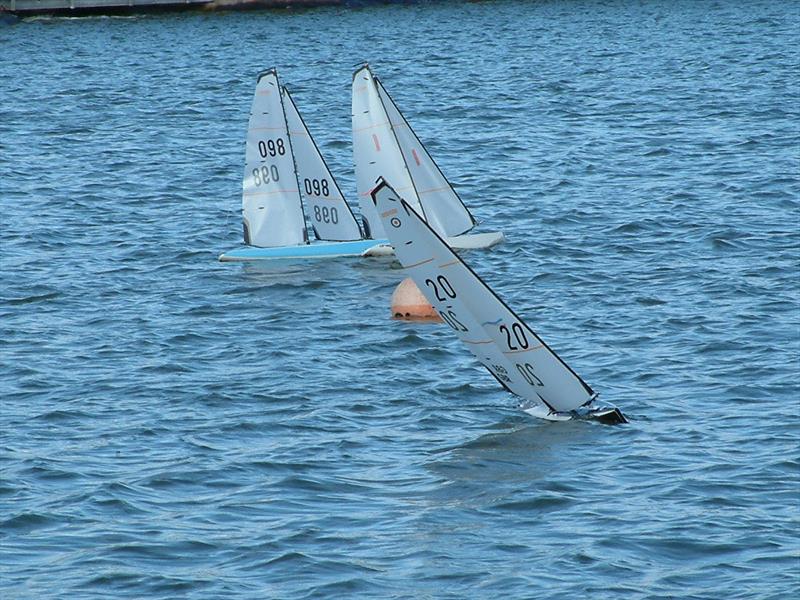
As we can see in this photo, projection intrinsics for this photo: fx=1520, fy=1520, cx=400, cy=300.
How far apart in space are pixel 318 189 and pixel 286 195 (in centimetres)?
66

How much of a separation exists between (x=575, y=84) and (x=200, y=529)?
146ft

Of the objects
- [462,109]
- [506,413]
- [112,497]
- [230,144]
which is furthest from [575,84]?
[112,497]

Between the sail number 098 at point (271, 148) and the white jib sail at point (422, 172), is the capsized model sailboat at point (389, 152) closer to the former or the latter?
the white jib sail at point (422, 172)

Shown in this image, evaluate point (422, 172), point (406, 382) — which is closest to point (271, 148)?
point (422, 172)

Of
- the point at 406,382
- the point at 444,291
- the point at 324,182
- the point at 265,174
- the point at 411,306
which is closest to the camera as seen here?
the point at 444,291

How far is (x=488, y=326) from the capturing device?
1862 cm

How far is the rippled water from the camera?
14.7 metres

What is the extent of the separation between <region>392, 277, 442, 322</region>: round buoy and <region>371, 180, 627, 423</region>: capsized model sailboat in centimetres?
503

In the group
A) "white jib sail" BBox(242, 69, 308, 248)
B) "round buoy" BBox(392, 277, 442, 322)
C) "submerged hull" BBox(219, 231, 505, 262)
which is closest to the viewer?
"round buoy" BBox(392, 277, 442, 322)

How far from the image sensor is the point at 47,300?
26469mm

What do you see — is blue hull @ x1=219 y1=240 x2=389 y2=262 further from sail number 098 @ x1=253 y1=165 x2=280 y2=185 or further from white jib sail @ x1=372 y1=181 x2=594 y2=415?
white jib sail @ x1=372 y1=181 x2=594 y2=415

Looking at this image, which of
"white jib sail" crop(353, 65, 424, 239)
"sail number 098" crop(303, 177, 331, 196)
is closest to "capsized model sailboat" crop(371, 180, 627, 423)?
"white jib sail" crop(353, 65, 424, 239)

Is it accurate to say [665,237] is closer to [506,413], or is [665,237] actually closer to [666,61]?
[506,413]

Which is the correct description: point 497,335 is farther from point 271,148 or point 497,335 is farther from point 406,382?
point 271,148
